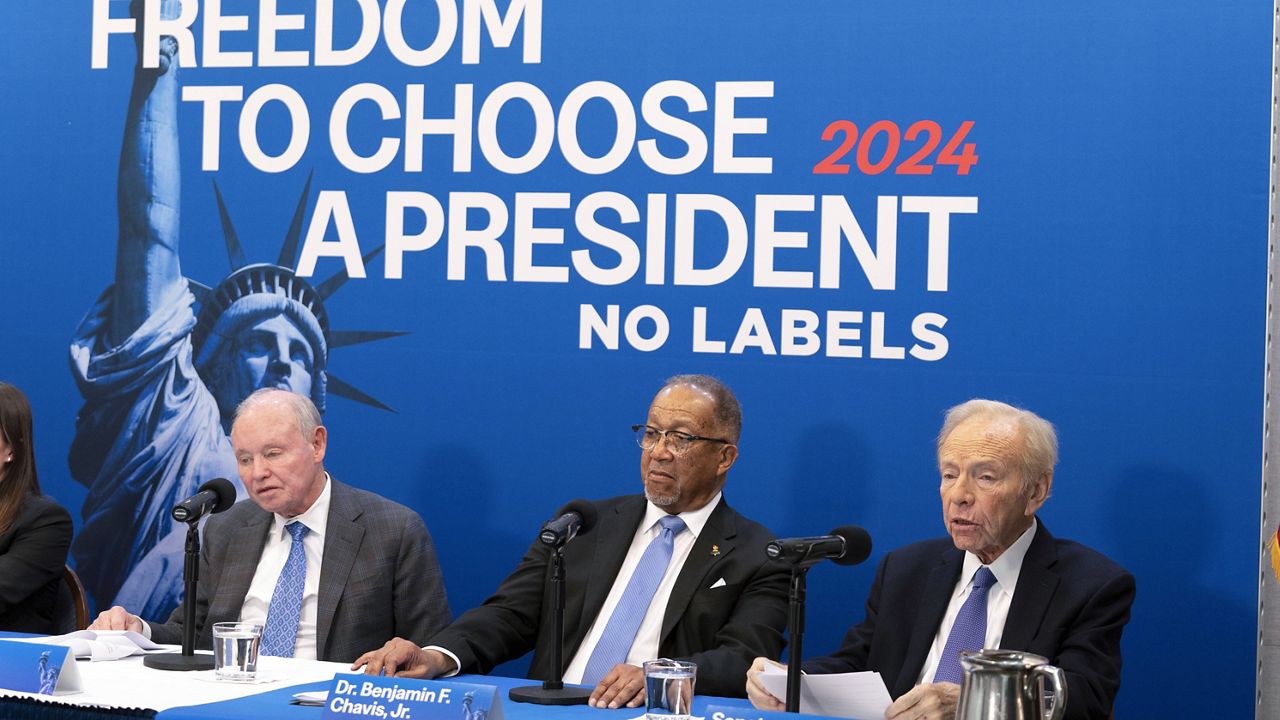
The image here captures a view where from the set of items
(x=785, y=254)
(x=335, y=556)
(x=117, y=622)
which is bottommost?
(x=117, y=622)

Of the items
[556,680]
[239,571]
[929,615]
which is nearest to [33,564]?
[239,571]

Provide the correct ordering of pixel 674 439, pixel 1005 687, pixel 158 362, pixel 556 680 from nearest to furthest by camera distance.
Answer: pixel 1005 687 → pixel 556 680 → pixel 674 439 → pixel 158 362

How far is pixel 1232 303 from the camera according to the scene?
4113 mm

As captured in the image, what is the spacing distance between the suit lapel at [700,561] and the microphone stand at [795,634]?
902 millimetres

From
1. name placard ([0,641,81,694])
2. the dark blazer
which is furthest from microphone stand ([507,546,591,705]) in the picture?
the dark blazer

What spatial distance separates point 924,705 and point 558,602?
730 millimetres

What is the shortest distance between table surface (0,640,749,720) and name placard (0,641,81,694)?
1.0 inches

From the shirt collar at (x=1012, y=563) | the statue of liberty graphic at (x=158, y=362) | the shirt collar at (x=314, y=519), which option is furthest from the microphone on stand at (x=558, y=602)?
the statue of liberty graphic at (x=158, y=362)

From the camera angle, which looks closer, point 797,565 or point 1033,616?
point 797,565

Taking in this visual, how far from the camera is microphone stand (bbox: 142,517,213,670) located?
3.43 metres

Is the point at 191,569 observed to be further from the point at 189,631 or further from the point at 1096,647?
the point at 1096,647

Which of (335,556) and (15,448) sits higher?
(15,448)

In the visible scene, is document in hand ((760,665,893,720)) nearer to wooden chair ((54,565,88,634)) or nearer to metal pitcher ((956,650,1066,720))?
metal pitcher ((956,650,1066,720))

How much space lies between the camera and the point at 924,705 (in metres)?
2.97
